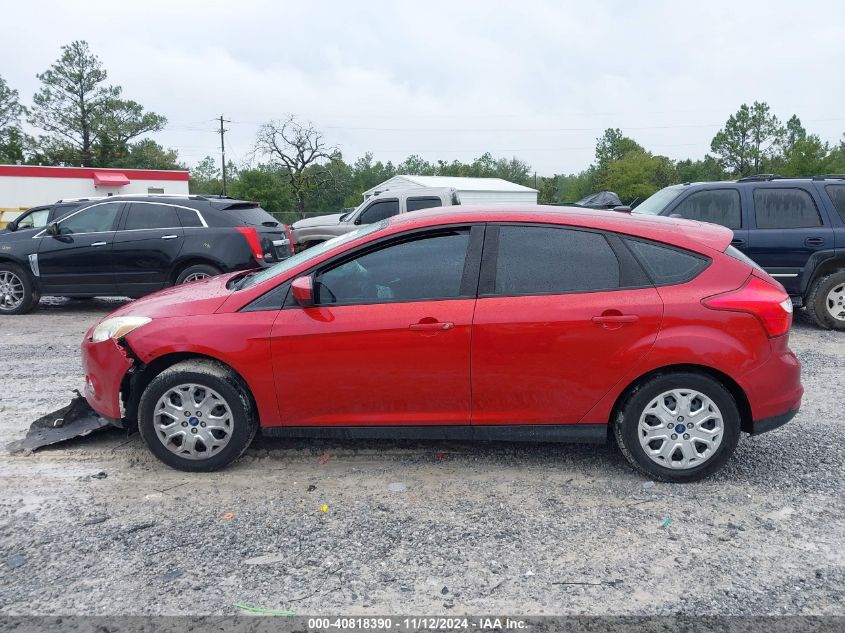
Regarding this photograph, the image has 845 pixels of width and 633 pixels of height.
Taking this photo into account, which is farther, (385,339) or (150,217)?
(150,217)

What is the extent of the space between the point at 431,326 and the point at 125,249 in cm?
719

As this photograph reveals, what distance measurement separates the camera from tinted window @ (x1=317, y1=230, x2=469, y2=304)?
13.2 ft

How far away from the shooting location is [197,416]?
4086 mm

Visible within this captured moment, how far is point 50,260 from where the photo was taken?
380 inches

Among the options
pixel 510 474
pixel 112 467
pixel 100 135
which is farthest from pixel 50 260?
pixel 100 135

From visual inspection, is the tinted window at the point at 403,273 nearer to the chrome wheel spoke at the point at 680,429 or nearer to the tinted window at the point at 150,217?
the chrome wheel spoke at the point at 680,429

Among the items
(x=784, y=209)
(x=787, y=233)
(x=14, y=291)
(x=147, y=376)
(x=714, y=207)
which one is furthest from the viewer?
(x=14, y=291)

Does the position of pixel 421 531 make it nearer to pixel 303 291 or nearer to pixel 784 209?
pixel 303 291

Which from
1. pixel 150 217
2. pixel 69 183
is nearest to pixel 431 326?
pixel 150 217

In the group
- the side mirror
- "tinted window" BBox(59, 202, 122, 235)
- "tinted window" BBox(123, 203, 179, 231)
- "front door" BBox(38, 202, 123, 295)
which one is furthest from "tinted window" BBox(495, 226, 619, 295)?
"tinted window" BBox(59, 202, 122, 235)

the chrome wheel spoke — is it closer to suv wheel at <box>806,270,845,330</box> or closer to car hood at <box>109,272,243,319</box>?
car hood at <box>109,272,243,319</box>

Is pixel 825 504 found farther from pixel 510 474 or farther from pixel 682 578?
pixel 510 474

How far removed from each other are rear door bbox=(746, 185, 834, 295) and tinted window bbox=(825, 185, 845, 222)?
0.20 meters

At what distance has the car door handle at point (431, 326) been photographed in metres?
3.89
